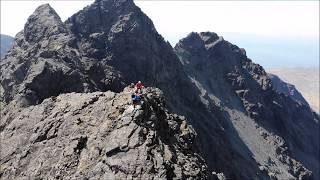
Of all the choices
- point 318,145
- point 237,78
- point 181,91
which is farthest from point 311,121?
point 181,91

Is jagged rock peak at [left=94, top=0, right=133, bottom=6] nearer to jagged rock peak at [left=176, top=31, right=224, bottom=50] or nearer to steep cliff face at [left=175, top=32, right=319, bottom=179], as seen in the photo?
steep cliff face at [left=175, top=32, right=319, bottom=179]

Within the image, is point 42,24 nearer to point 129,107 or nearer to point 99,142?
point 129,107

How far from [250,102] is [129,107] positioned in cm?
11903

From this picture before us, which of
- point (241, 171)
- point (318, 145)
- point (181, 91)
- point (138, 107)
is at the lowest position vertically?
point (318, 145)

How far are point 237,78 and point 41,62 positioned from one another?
91.0 m

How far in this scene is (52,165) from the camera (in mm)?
38906

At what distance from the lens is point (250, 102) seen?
15625 cm

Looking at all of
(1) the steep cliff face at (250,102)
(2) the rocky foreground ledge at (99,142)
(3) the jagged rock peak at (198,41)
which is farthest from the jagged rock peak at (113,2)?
(2) the rocky foreground ledge at (99,142)

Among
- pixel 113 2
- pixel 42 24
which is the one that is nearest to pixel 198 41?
pixel 113 2

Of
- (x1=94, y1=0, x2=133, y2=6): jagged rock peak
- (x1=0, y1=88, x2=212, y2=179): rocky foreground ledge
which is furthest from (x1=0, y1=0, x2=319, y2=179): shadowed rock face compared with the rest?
(x1=94, y1=0, x2=133, y2=6): jagged rock peak

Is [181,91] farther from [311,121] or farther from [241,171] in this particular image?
[311,121]

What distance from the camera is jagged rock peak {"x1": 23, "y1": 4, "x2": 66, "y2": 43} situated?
117 metres

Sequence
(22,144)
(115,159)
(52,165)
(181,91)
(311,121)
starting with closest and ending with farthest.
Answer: (115,159) < (52,165) < (22,144) < (181,91) < (311,121)

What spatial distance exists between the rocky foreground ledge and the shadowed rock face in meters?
0.12
